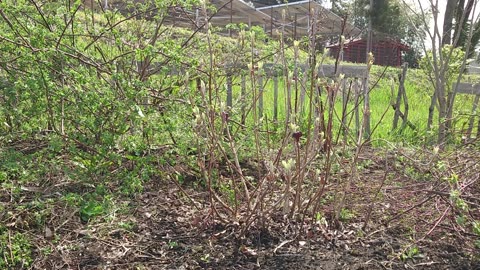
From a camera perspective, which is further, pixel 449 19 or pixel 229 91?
pixel 449 19

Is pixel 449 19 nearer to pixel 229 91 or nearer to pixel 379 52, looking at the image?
pixel 229 91

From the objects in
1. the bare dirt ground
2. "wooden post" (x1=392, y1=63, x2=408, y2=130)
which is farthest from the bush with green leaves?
"wooden post" (x1=392, y1=63, x2=408, y2=130)

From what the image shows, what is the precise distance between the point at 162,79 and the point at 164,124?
693 mm

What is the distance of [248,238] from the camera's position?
245 centimetres

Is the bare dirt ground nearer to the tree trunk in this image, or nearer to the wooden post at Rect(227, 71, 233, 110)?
the wooden post at Rect(227, 71, 233, 110)

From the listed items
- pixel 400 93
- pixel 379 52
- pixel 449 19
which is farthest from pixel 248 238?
pixel 379 52

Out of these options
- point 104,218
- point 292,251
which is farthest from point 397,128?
point 104,218

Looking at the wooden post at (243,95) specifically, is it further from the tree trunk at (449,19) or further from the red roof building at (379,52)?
the red roof building at (379,52)

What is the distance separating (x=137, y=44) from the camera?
3275 mm

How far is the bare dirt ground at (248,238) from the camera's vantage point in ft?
7.42

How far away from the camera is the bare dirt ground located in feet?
7.42

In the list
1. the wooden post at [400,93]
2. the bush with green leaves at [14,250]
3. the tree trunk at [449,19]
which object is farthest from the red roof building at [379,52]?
the bush with green leaves at [14,250]

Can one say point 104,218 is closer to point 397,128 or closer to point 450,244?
point 450,244

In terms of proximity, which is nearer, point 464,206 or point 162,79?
point 464,206
